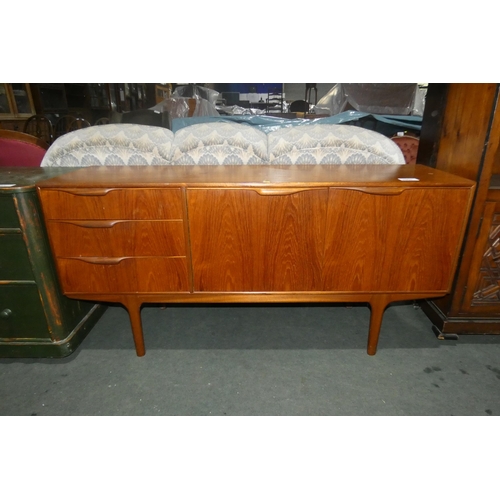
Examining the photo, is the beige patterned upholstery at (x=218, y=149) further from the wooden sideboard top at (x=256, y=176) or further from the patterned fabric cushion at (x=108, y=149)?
the wooden sideboard top at (x=256, y=176)

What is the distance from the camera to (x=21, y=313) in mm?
1380

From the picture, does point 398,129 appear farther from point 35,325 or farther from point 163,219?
point 35,325

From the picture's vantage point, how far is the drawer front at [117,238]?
1.23 m

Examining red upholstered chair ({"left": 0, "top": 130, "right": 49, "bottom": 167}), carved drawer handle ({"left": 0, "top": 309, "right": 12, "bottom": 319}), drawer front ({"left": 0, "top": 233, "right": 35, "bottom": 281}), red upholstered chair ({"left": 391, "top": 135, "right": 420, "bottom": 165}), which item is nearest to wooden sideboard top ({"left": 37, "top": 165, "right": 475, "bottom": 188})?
drawer front ({"left": 0, "top": 233, "right": 35, "bottom": 281})

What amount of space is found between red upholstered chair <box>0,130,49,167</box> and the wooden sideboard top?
2.24ft

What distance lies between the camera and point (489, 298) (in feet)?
4.95

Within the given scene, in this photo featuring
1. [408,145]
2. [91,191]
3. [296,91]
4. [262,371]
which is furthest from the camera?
[296,91]

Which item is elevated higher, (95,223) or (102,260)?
(95,223)

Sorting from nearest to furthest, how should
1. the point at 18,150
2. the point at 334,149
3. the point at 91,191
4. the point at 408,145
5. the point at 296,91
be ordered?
1. the point at 91,191
2. the point at 334,149
3. the point at 18,150
4. the point at 408,145
5. the point at 296,91

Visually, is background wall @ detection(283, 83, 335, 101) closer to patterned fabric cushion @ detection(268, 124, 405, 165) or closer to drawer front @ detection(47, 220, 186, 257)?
patterned fabric cushion @ detection(268, 124, 405, 165)

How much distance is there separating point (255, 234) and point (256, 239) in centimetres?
2

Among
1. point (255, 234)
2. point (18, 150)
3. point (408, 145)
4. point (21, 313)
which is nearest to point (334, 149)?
point (255, 234)

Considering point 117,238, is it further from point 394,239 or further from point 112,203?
point 394,239

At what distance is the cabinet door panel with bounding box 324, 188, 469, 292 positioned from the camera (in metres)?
1.20
